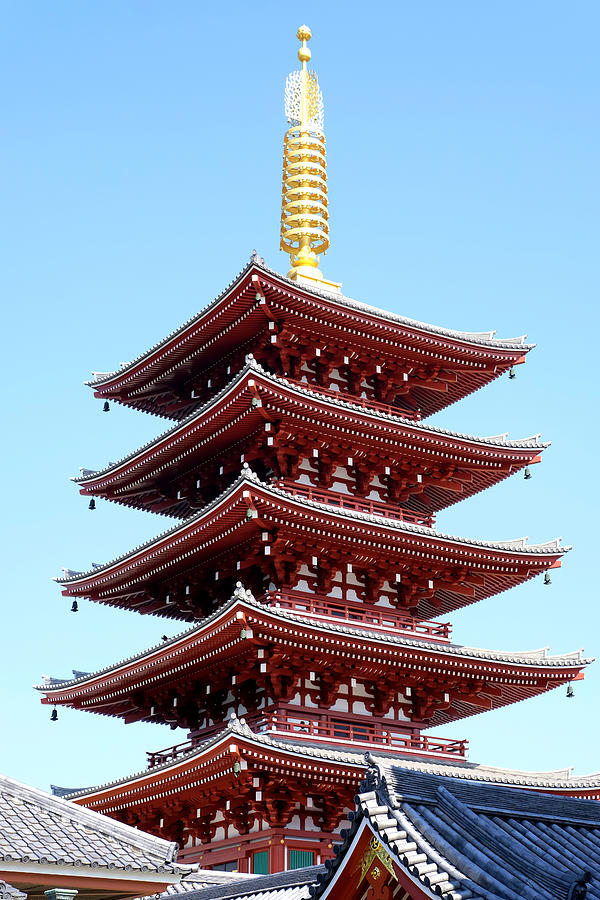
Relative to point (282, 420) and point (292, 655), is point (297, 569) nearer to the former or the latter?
point (292, 655)

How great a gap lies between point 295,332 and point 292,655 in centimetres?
980

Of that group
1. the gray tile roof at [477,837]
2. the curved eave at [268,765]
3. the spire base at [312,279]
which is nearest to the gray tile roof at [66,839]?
the gray tile roof at [477,837]

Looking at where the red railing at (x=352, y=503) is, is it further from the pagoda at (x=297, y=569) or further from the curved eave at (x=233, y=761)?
the curved eave at (x=233, y=761)

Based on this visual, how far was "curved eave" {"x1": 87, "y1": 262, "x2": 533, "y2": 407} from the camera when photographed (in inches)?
1316

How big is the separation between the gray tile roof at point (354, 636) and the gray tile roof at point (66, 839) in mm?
11956

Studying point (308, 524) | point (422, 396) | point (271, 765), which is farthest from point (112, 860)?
point (422, 396)

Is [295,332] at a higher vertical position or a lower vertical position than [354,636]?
higher

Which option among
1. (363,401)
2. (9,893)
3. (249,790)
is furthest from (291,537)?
(9,893)

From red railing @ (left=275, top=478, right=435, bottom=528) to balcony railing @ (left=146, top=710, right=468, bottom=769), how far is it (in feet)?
20.1

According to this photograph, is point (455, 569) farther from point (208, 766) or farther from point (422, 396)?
point (208, 766)

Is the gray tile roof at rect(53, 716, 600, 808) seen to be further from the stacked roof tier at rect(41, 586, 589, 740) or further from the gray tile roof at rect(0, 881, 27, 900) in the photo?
the gray tile roof at rect(0, 881, 27, 900)

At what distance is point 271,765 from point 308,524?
646cm

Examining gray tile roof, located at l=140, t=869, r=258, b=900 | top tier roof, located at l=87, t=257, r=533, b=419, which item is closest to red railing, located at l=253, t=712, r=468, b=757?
gray tile roof, located at l=140, t=869, r=258, b=900

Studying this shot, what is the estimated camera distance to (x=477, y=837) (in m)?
12.8
